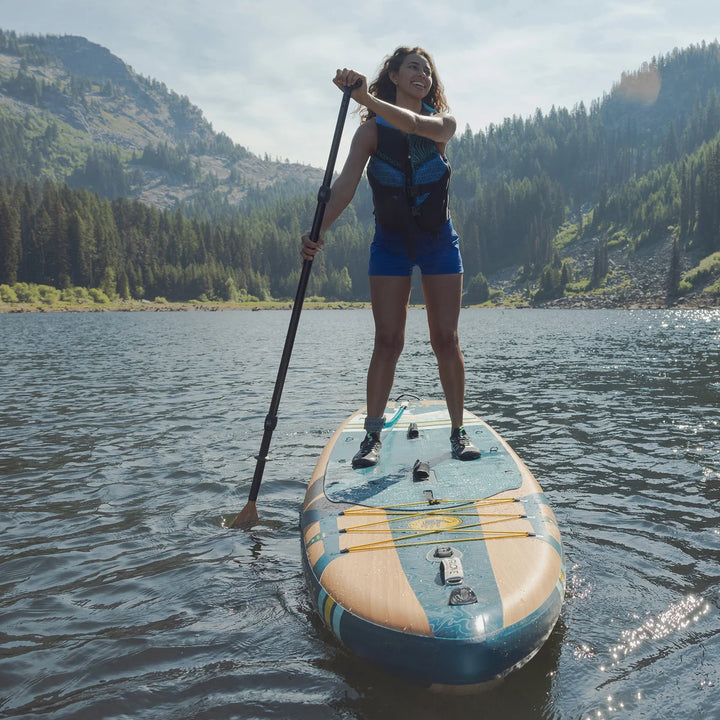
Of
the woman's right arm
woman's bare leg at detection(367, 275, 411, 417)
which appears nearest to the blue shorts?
woman's bare leg at detection(367, 275, 411, 417)

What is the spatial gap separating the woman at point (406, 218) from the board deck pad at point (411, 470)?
23cm

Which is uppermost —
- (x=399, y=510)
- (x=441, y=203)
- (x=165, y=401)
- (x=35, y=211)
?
(x=35, y=211)

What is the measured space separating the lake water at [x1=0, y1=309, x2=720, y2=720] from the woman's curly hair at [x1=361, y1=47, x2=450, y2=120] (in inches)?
207

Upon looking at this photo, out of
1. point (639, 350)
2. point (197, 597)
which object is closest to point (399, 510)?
point (197, 597)

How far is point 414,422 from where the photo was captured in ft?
26.5

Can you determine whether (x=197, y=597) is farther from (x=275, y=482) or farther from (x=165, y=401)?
(x=165, y=401)

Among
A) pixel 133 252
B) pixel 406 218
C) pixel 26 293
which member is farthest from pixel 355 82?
pixel 133 252

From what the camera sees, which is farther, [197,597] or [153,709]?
[197,597]

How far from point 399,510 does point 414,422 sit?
2.83m

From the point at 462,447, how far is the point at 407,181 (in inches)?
119

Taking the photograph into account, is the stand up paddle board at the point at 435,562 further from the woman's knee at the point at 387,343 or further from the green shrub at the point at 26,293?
the green shrub at the point at 26,293

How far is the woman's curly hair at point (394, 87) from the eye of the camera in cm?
644

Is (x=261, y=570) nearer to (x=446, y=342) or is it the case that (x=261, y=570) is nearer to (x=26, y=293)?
(x=446, y=342)

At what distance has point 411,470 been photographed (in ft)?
20.6
